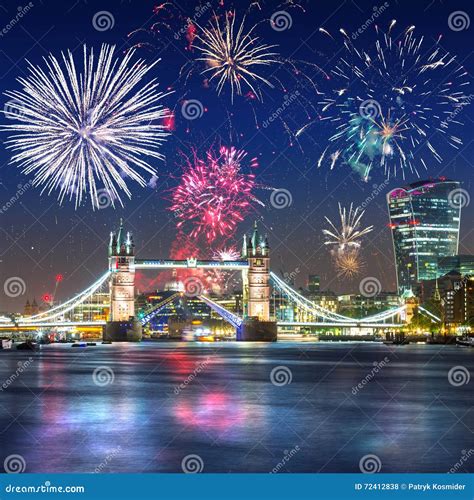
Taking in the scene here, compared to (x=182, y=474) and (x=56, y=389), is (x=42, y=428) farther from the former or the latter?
(x=56, y=389)

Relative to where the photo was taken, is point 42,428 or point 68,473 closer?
point 68,473

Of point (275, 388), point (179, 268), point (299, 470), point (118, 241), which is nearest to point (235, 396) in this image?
point (275, 388)

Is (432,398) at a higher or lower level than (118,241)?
lower
